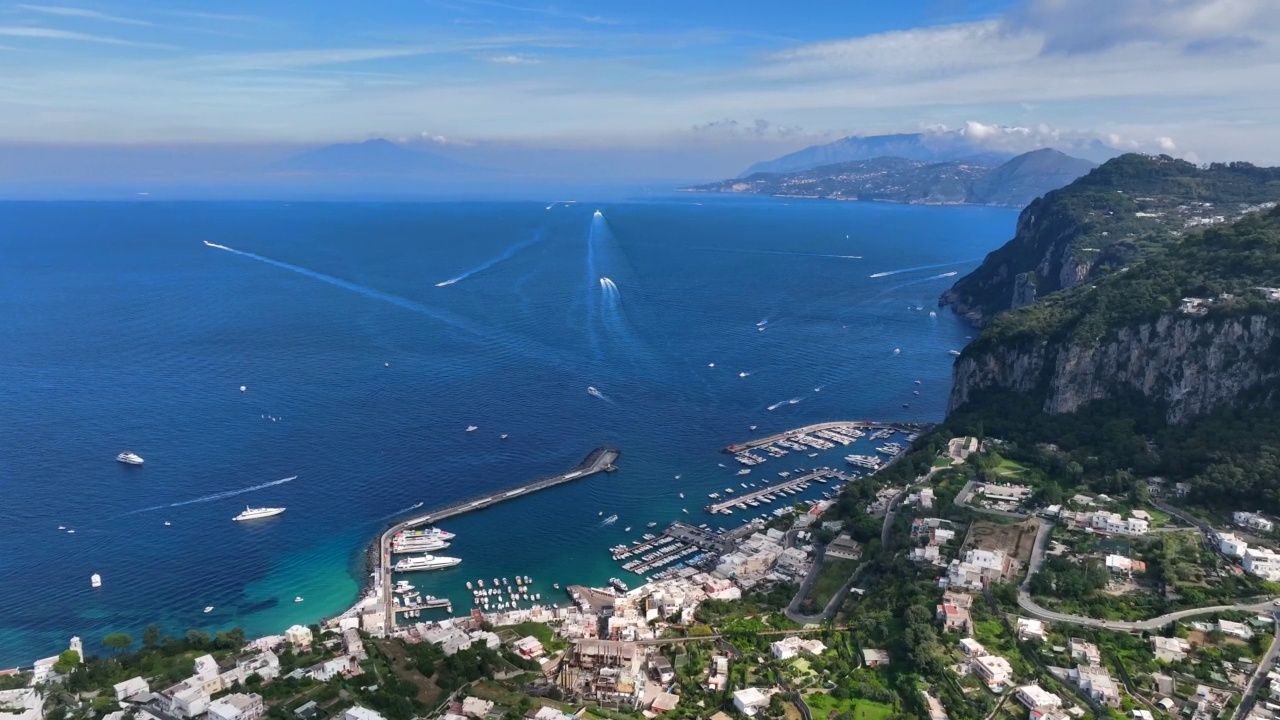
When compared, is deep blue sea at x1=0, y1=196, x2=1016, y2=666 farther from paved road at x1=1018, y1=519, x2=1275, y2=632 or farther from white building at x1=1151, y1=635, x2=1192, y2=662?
white building at x1=1151, y1=635, x2=1192, y2=662

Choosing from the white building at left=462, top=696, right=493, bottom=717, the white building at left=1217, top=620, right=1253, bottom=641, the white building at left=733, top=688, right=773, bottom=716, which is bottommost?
the white building at left=733, top=688, right=773, bottom=716

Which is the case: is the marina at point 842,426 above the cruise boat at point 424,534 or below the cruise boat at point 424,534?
above

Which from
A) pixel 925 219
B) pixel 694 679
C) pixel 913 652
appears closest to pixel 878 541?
pixel 913 652

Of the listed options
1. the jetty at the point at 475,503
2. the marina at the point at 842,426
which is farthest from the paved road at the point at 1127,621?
the jetty at the point at 475,503

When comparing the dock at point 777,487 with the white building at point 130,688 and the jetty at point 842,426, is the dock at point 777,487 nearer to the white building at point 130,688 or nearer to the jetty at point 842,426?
the jetty at point 842,426

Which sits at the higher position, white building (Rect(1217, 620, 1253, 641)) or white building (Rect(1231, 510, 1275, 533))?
white building (Rect(1231, 510, 1275, 533))

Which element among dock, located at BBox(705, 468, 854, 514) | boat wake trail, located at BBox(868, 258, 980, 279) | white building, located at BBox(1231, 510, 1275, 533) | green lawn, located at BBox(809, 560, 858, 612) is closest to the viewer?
white building, located at BBox(1231, 510, 1275, 533)

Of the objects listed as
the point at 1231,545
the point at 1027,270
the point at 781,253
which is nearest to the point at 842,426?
the point at 1231,545

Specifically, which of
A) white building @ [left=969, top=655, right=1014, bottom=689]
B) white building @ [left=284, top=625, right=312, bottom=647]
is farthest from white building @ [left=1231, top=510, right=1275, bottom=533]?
white building @ [left=284, top=625, right=312, bottom=647]

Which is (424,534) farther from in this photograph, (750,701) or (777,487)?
(750,701)
